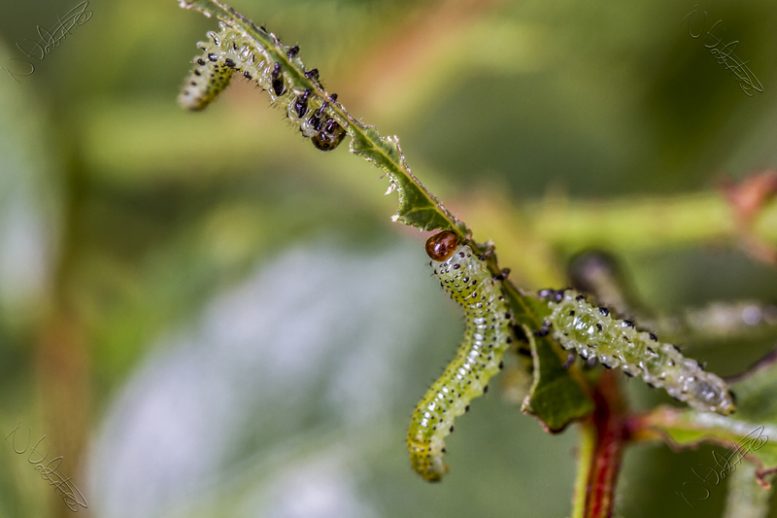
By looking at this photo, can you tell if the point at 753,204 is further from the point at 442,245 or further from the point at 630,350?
the point at 442,245

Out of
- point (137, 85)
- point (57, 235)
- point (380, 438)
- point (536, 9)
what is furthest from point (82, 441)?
point (536, 9)

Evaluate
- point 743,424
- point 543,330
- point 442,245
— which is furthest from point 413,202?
point 743,424

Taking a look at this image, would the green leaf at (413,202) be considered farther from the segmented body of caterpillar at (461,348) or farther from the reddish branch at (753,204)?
the reddish branch at (753,204)

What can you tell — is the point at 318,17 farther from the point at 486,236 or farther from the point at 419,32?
the point at 419,32

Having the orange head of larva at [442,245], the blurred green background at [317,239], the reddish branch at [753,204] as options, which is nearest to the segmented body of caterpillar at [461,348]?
the orange head of larva at [442,245]

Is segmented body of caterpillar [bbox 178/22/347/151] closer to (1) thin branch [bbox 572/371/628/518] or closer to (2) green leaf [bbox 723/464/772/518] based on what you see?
(1) thin branch [bbox 572/371/628/518]
